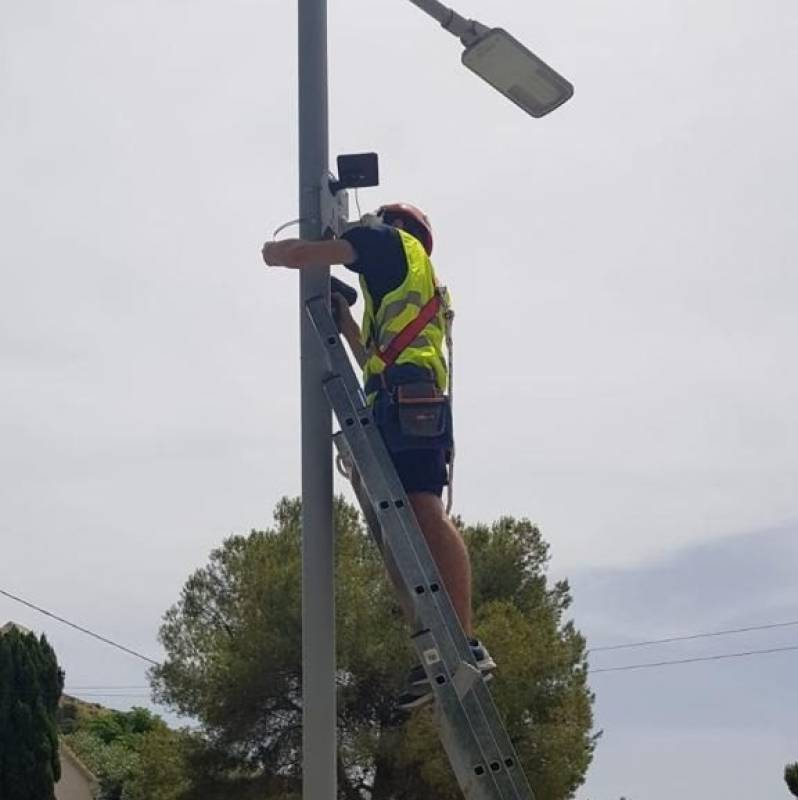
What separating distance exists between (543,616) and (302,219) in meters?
16.7

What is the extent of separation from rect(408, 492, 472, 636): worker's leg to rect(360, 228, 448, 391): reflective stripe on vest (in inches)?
16.5

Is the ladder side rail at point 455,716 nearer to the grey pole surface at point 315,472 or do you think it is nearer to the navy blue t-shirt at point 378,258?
the grey pole surface at point 315,472

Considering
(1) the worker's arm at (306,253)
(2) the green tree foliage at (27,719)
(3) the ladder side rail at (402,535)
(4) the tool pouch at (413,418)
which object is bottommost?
(3) the ladder side rail at (402,535)

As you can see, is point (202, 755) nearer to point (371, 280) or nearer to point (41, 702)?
point (41, 702)

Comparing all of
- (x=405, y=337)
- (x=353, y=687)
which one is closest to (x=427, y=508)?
(x=405, y=337)

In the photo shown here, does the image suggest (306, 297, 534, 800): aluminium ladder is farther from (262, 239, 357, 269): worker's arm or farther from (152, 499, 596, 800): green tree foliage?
(152, 499, 596, 800): green tree foliage

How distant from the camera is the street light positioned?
12.8 feet

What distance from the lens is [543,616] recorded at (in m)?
20.0

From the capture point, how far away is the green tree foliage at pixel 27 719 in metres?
17.2

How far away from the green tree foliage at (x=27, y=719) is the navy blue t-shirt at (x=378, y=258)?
15.1 meters

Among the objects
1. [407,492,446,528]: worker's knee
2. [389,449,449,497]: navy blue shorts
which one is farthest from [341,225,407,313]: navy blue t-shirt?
[407,492,446,528]: worker's knee

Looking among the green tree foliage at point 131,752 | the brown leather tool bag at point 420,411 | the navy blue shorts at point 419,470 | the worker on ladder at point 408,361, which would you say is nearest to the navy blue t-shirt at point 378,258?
the worker on ladder at point 408,361

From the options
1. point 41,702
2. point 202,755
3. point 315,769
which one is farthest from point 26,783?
point 315,769

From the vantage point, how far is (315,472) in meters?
3.75
